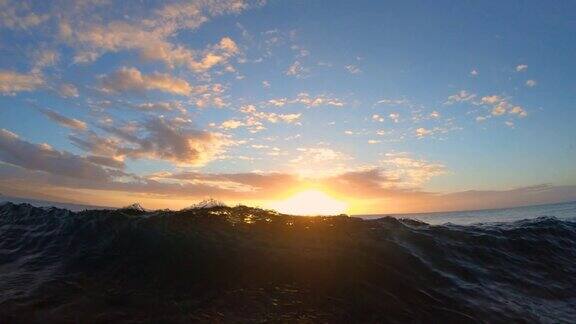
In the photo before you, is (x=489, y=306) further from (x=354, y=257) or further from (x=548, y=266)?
(x=548, y=266)

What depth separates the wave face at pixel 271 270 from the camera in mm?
8031

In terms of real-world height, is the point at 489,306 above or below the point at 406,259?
below

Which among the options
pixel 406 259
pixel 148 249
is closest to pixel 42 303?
pixel 148 249

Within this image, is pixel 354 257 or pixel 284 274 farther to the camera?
pixel 354 257

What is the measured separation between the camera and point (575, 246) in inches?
634

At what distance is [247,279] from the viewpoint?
9914mm

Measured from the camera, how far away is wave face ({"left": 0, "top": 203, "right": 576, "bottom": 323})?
8031 millimetres

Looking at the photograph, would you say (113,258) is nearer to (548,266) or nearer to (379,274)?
(379,274)

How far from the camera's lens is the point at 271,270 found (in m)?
10.6

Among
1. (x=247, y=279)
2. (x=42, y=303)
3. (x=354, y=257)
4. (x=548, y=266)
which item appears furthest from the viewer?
(x=548, y=266)

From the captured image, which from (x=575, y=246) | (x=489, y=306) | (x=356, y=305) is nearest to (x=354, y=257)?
(x=356, y=305)

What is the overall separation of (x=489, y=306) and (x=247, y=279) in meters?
6.53

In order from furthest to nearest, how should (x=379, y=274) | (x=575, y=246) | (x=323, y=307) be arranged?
1. (x=575, y=246)
2. (x=379, y=274)
3. (x=323, y=307)

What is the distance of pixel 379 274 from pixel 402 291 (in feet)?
3.70
